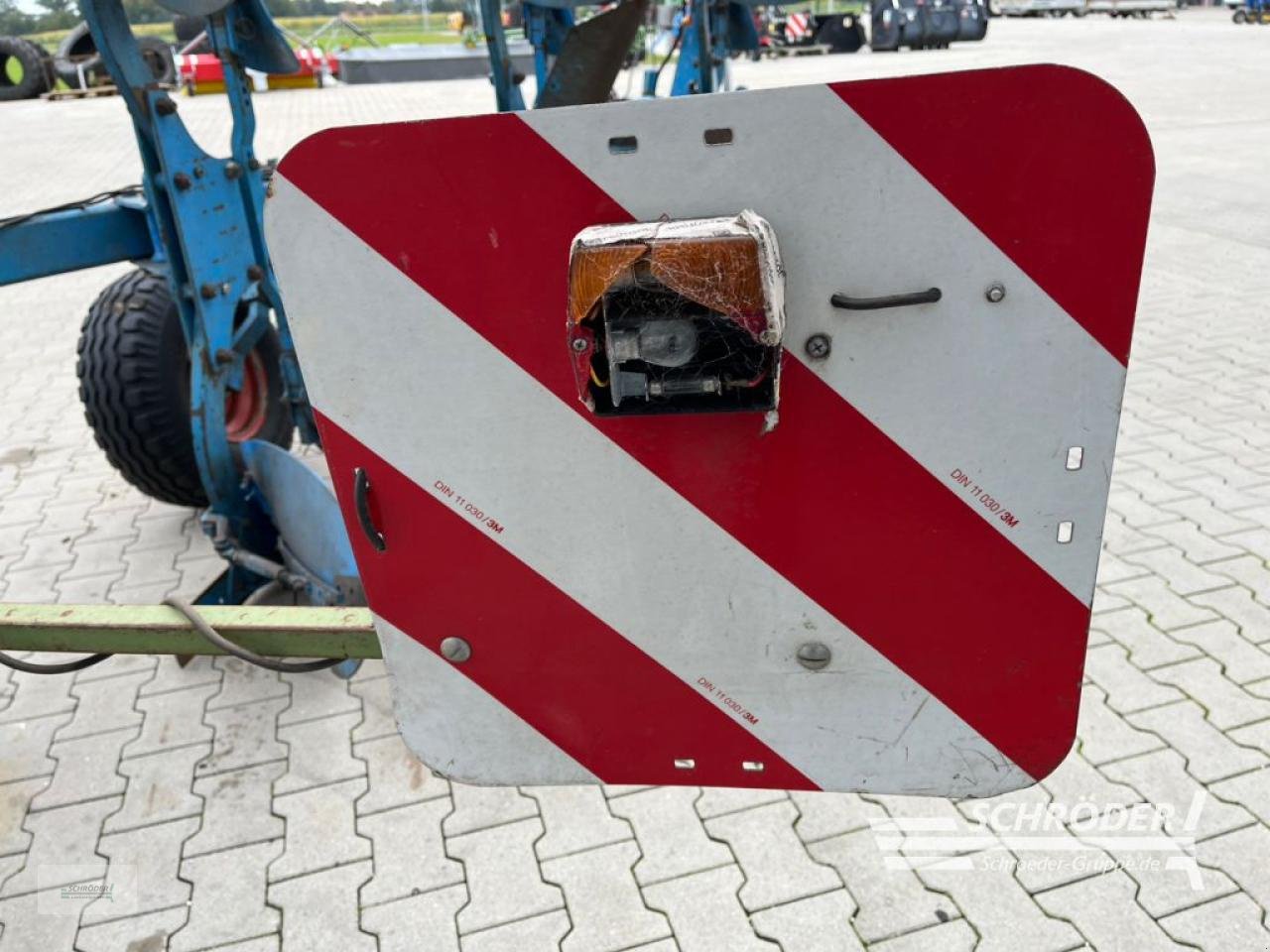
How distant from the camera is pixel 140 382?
128 inches

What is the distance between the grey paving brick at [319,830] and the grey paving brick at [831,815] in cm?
104

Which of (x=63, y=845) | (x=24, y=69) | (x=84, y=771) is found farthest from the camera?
(x=24, y=69)

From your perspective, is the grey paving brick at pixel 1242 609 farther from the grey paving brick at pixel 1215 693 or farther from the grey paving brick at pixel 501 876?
the grey paving brick at pixel 501 876

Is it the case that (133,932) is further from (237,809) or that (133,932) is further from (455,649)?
(455,649)

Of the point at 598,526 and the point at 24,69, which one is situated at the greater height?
the point at 24,69

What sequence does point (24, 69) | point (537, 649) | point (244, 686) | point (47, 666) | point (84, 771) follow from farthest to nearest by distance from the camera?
1. point (24, 69)
2. point (244, 686)
3. point (84, 771)
4. point (47, 666)
5. point (537, 649)

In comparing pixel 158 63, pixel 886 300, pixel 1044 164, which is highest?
pixel 158 63

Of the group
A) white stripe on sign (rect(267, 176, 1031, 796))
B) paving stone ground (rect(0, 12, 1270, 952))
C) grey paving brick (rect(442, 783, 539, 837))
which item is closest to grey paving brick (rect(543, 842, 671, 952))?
paving stone ground (rect(0, 12, 1270, 952))

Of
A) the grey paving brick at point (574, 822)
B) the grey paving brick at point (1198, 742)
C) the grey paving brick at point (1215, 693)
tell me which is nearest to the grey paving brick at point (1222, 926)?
the grey paving brick at point (1198, 742)

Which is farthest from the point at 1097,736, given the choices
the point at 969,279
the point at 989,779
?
the point at 969,279

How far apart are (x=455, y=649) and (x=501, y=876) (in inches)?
41.2

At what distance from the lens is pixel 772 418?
1214 mm

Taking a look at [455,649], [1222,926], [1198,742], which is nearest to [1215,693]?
[1198,742]

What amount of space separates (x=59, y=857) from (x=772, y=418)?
7.31ft
